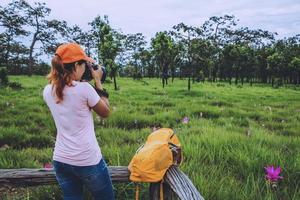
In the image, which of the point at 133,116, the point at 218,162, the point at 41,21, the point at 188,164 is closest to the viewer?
the point at 188,164

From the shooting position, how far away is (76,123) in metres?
2.37

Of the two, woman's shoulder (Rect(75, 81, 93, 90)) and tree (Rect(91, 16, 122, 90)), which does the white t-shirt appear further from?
tree (Rect(91, 16, 122, 90))

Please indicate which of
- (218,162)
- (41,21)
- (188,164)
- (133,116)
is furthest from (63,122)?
(41,21)

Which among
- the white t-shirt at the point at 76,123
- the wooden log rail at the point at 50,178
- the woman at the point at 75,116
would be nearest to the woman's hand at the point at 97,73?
the woman at the point at 75,116

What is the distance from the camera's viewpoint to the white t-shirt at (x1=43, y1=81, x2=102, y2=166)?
228 cm

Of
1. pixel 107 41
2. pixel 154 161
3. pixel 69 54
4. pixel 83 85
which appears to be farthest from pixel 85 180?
pixel 107 41

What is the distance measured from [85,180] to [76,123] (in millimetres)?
422

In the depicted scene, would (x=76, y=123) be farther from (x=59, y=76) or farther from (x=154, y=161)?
(x=154, y=161)

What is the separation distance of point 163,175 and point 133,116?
20.3ft

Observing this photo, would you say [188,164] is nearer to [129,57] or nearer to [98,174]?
[98,174]

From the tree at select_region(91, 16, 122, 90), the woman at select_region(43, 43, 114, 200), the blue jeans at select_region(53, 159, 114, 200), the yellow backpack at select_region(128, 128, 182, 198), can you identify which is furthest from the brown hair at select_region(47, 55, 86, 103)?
the tree at select_region(91, 16, 122, 90)

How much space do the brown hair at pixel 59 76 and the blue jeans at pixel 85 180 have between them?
525mm

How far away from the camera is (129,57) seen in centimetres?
8275

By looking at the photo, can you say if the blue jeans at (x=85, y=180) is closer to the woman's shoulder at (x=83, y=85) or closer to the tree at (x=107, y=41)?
the woman's shoulder at (x=83, y=85)
